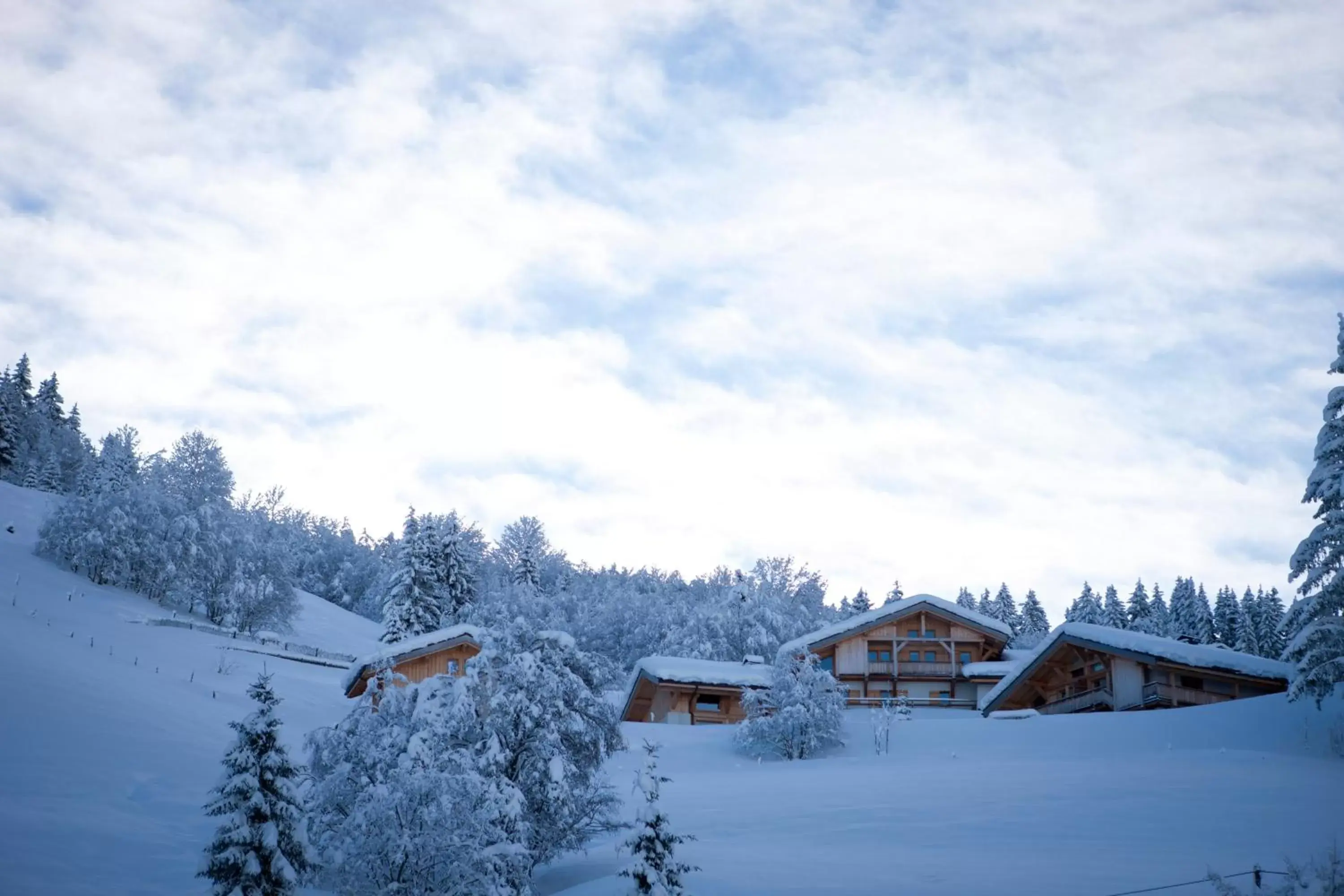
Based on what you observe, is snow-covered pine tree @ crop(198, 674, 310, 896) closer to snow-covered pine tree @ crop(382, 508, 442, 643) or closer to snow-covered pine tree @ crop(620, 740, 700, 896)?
snow-covered pine tree @ crop(620, 740, 700, 896)

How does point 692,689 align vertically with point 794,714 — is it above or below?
above

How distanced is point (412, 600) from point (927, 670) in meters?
33.5

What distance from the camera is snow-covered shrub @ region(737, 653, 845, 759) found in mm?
42875

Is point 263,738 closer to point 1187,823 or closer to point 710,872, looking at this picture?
point 710,872

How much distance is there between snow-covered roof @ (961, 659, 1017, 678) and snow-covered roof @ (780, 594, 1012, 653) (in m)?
2.03

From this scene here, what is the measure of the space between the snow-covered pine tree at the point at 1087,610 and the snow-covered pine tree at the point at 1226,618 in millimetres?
9921

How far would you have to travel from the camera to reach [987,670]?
192 ft

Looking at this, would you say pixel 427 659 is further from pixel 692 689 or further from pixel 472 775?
pixel 472 775

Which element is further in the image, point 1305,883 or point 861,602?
point 861,602

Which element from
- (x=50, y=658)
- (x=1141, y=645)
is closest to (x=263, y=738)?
(x=50, y=658)

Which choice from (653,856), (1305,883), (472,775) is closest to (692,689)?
(472,775)

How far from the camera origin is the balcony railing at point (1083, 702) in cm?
4650

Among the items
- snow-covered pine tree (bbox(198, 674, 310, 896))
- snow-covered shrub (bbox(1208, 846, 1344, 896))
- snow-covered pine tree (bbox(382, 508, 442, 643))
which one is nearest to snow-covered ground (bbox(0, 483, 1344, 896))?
snow-covered shrub (bbox(1208, 846, 1344, 896))

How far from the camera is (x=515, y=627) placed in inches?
1026
